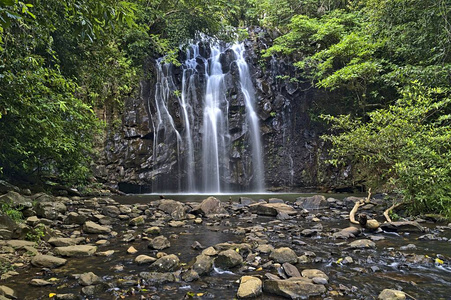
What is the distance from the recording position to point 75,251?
179 inches

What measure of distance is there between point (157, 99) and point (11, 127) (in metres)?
12.1

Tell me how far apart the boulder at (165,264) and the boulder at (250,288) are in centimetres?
113

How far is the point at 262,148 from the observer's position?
19.6 m

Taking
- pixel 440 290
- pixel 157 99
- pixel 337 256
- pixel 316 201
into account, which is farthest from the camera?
pixel 157 99

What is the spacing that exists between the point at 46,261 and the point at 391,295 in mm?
4601

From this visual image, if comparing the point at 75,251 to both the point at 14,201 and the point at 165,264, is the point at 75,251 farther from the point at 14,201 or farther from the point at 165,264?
the point at 14,201

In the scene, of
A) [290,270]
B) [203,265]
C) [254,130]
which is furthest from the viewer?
[254,130]

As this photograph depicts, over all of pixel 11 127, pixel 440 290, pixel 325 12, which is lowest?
pixel 440 290

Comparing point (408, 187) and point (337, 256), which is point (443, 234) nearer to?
point (408, 187)

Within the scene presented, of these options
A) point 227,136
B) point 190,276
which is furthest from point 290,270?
point 227,136

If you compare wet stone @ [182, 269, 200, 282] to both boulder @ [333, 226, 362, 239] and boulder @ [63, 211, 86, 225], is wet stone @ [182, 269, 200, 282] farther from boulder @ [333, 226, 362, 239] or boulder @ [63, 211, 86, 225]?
boulder @ [63, 211, 86, 225]

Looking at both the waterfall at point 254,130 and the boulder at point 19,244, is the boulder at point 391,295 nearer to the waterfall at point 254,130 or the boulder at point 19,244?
the boulder at point 19,244

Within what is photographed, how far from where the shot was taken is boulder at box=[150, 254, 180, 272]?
393cm

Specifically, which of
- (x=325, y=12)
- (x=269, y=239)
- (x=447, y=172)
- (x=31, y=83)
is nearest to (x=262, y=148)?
(x=325, y=12)
